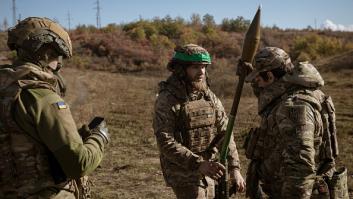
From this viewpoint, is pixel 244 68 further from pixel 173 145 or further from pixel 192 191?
pixel 192 191

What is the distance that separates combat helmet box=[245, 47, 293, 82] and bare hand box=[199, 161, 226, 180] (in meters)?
0.72

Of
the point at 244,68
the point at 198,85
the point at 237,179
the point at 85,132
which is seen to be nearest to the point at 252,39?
the point at 244,68

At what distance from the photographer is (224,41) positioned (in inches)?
1874

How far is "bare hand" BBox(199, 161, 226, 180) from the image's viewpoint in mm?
3574

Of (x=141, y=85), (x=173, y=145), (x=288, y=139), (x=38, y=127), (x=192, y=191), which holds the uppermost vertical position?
(x=38, y=127)

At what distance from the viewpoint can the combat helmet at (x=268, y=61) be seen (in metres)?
3.51

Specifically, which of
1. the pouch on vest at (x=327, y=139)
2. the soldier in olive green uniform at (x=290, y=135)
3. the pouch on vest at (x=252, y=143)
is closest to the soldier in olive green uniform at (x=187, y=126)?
the pouch on vest at (x=252, y=143)

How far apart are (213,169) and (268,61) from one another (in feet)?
3.11

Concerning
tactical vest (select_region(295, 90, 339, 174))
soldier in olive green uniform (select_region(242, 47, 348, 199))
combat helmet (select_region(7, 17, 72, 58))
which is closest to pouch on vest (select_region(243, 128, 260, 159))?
soldier in olive green uniform (select_region(242, 47, 348, 199))

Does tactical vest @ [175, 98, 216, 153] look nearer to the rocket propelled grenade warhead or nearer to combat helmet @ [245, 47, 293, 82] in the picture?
combat helmet @ [245, 47, 293, 82]

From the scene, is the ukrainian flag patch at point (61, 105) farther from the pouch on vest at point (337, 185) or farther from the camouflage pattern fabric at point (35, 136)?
the pouch on vest at point (337, 185)

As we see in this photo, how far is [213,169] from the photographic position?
3584 millimetres

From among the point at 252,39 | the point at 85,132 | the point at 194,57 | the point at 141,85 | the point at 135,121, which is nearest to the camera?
the point at 85,132

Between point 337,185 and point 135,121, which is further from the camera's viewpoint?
point 135,121
